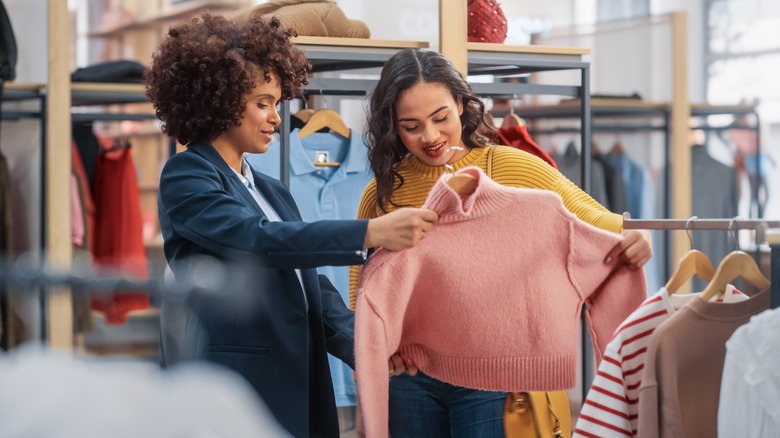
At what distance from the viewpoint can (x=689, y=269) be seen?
1.83 meters

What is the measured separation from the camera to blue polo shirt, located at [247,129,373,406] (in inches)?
120

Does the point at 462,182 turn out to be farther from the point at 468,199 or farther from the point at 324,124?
the point at 324,124

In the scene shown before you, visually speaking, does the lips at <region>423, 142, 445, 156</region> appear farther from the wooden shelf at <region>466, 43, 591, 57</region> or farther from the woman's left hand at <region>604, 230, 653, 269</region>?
the wooden shelf at <region>466, 43, 591, 57</region>

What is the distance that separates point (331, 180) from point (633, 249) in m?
1.46

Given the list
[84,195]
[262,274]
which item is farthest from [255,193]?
[84,195]

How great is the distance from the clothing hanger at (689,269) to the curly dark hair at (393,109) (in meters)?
0.47

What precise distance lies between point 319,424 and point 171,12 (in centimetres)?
529

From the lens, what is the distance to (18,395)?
89 cm

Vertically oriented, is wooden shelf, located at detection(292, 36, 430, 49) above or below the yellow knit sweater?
above

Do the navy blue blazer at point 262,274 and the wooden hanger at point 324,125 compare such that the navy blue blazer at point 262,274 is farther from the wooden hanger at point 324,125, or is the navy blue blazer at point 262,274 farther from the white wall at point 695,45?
the white wall at point 695,45

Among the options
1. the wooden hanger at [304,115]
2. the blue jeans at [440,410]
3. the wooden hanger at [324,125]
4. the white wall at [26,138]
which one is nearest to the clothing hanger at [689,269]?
the blue jeans at [440,410]

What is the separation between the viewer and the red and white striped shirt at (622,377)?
1.72 meters

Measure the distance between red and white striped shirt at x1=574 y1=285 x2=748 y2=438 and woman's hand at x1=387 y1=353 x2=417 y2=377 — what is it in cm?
34

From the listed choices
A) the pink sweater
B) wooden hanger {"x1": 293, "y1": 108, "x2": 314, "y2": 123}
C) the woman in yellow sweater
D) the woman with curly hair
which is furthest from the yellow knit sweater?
wooden hanger {"x1": 293, "y1": 108, "x2": 314, "y2": 123}
